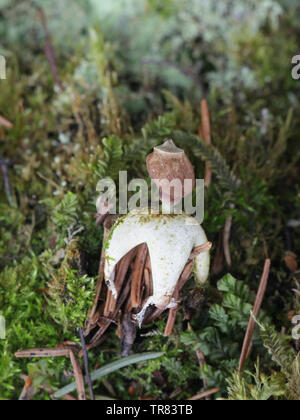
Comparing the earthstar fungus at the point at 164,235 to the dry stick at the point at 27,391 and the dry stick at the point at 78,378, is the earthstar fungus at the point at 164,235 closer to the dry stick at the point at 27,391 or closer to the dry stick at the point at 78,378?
the dry stick at the point at 78,378

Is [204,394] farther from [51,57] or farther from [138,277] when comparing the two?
[51,57]

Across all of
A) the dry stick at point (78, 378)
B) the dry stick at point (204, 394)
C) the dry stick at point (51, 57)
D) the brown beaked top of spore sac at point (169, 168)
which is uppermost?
the dry stick at point (51, 57)

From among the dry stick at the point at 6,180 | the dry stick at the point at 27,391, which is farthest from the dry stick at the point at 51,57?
the dry stick at the point at 27,391

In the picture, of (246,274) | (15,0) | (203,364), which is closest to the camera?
(203,364)

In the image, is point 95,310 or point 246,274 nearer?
point 95,310

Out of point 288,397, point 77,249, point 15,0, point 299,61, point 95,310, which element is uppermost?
point 15,0

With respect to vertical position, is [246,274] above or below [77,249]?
below

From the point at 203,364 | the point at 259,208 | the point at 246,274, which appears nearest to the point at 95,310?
the point at 203,364

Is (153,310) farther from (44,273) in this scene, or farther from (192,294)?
(44,273)
